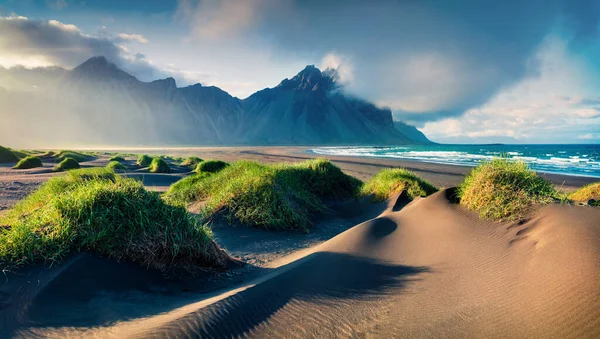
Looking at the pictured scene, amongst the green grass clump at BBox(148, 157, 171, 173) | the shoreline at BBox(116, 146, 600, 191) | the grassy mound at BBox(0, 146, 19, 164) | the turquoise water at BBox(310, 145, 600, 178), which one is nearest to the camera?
the shoreline at BBox(116, 146, 600, 191)

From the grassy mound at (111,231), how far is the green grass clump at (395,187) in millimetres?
7449

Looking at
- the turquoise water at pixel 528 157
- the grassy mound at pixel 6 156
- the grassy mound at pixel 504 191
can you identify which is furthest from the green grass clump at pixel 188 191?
the grassy mound at pixel 6 156

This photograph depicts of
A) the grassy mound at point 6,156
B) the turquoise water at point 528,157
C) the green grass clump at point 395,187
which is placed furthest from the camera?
the turquoise water at point 528,157

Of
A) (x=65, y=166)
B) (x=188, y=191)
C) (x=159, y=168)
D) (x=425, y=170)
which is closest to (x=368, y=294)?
(x=188, y=191)

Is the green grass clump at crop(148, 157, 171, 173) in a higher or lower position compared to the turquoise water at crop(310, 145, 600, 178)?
lower

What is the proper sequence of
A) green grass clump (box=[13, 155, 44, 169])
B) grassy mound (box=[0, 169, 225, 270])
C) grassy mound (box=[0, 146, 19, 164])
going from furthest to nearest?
grassy mound (box=[0, 146, 19, 164]), green grass clump (box=[13, 155, 44, 169]), grassy mound (box=[0, 169, 225, 270])

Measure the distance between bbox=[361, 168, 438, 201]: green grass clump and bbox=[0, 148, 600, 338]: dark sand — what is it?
5467 mm

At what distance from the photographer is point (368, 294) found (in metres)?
3.89

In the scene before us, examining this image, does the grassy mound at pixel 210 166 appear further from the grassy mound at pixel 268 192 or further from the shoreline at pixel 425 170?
the shoreline at pixel 425 170

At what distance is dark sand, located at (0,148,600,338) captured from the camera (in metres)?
2.92

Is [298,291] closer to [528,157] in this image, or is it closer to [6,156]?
[6,156]

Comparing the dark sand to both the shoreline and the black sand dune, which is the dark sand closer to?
the black sand dune

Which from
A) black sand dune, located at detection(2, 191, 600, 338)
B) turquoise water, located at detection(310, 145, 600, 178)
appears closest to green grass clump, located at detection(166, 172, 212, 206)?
black sand dune, located at detection(2, 191, 600, 338)

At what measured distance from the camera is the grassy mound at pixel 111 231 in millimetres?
3523
